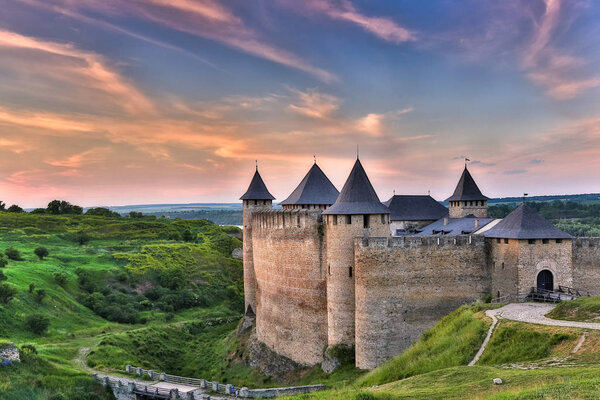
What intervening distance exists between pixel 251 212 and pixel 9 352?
1852cm

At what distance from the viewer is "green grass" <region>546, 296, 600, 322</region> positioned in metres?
17.7

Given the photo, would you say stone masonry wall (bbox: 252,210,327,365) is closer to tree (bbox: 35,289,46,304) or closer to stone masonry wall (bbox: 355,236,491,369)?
stone masonry wall (bbox: 355,236,491,369)

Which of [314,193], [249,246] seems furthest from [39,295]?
[314,193]

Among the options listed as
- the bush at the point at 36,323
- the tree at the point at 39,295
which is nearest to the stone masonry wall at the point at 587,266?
the bush at the point at 36,323

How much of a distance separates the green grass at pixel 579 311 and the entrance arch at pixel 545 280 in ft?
13.3

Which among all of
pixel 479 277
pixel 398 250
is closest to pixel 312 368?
pixel 398 250

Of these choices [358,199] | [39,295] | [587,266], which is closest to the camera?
[587,266]

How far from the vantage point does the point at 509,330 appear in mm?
17453

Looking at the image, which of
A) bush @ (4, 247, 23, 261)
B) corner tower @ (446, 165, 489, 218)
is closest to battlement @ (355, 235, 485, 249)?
corner tower @ (446, 165, 489, 218)

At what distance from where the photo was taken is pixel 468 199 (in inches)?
1551

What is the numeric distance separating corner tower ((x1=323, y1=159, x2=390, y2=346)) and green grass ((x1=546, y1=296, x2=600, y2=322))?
9.53 m

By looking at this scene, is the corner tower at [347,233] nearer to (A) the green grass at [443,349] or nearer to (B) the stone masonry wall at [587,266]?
(A) the green grass at [443,349]

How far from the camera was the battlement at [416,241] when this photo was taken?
2445cm

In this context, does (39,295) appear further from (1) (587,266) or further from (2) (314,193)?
(1) (587,266)
